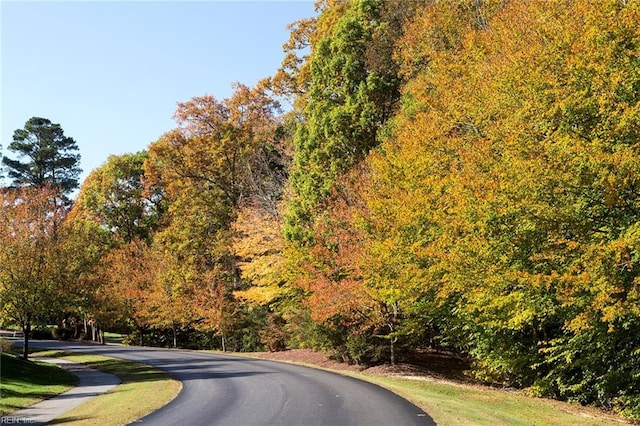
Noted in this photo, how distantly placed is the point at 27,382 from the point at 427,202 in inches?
673

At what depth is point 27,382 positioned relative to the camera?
20594 millimetres

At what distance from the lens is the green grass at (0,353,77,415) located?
17019 millimetres

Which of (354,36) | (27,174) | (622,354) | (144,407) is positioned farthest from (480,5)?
(27,174)

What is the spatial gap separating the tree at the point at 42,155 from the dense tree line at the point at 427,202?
32.0 m

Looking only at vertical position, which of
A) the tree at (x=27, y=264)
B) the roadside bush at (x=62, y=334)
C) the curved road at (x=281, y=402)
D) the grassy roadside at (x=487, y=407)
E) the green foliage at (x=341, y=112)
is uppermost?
the green foliage at (x=341, y=112)

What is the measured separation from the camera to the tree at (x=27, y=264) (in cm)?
2788

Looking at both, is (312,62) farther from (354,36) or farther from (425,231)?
(425,231)

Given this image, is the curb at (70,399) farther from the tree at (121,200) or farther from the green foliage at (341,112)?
the tree at (121,200)

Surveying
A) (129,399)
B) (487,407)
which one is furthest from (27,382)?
(487,407)

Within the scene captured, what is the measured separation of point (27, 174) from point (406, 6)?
59.5 metres

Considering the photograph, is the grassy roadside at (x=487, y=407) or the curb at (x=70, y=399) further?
the curb at (x=70, y=399)

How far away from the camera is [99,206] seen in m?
Result: 52.8

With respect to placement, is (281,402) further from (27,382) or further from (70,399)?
(27,382)

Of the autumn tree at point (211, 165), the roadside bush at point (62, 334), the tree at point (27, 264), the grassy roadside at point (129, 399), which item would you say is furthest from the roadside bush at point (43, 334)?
the grassy roadside at point (129, 399)
